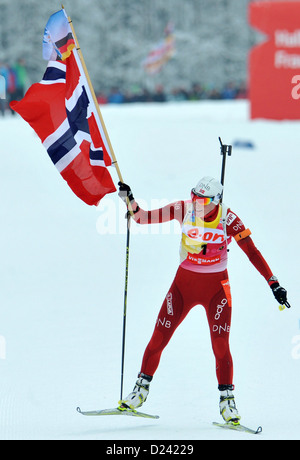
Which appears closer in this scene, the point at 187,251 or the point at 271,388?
the point at 187,251

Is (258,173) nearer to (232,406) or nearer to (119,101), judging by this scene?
(232,406)

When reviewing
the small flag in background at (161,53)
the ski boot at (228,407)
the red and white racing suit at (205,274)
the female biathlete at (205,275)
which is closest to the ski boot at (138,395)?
the female biathlete at (205,275)

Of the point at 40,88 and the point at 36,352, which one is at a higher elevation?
the point at 40,88

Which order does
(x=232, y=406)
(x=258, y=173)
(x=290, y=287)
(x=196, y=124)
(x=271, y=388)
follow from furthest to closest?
(x=196, y=124) → (x=258, y=173) → (x=290, y=287) → (x=271, y=388) → (x=232, y=406)

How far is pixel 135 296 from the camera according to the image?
10.6 m

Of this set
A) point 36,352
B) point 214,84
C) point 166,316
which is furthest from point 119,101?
point 166,316

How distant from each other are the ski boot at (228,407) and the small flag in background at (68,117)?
6.16ft

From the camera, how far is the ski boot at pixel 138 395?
658cm

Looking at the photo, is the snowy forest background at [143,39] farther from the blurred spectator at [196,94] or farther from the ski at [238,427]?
the ski at [238,427]

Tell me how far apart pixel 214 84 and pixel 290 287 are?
44.8 metres

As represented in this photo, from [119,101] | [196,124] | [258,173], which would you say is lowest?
[258,173]

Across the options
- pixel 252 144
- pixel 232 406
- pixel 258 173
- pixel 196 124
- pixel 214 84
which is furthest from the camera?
pixel 214 84

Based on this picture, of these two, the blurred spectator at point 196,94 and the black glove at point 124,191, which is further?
the blurred spectator at point 196,94

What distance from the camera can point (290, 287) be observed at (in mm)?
10633
